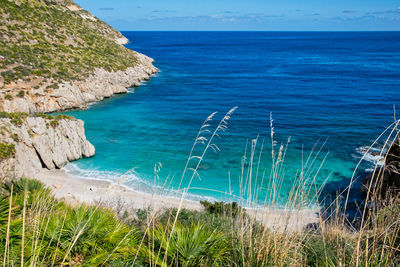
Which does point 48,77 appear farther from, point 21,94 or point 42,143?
point 42,143

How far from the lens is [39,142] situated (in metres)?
18.9

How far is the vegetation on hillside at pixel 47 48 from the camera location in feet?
106

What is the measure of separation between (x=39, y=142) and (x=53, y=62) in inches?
832

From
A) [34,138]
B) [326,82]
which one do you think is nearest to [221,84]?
[326,82]

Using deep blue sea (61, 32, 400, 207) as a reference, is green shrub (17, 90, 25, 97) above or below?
above

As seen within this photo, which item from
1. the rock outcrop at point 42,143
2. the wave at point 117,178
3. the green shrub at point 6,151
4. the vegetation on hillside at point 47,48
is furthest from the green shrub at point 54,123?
the vegetation on hillside at point 47,48

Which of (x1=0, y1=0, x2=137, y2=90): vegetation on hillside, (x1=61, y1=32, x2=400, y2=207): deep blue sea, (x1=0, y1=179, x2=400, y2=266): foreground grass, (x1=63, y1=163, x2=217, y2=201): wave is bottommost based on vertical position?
(x1=63, y1=163, x2=217, y2=201): wave

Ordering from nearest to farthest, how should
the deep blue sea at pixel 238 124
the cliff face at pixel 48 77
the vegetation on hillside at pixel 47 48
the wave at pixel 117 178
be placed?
the wave at pixel 117 178 < the cliff face at pixel 48 77 < the deep blue sea at pixel 238 124 < the vegetation on hillside at pixel 47 48

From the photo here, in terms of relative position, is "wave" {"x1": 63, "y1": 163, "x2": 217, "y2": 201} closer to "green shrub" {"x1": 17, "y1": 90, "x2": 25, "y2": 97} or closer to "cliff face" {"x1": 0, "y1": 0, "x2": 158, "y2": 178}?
"cliff face" {"x1": 0, "y1": 0, "x2": 158, "y2": 178}

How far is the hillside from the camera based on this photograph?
30175 millimetres

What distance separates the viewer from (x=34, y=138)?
738 inches

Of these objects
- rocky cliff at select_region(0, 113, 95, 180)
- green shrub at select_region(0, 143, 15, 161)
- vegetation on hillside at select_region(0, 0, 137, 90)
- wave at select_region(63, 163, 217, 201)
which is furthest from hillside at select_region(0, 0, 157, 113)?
green shrub at select_region(0, 143, 15, 161)

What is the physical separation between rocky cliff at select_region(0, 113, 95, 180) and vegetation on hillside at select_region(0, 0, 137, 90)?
12.5 meters

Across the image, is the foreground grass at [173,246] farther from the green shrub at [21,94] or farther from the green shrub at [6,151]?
the green shrub at [21,94]
